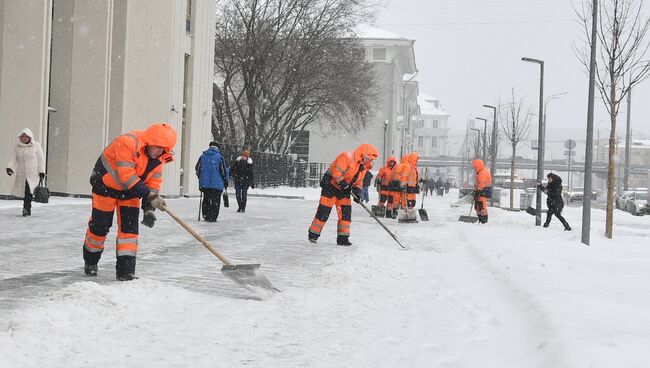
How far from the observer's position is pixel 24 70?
20.3 metres

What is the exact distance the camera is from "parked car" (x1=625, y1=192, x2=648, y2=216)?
135 ft

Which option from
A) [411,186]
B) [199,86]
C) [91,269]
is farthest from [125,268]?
[199,86]

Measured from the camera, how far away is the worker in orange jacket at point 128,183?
7051 mm

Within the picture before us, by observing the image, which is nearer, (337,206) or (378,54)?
(337,206)

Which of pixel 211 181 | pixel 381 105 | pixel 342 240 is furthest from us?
pixel 381 105

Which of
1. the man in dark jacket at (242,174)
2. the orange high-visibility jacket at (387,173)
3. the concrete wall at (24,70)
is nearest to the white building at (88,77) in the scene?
the concrete wall at (24,70)

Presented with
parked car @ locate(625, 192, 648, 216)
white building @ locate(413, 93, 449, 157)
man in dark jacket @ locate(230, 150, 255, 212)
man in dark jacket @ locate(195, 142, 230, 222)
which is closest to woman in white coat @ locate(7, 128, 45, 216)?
man in dark jacket @ locate(195, 142, 230, 222)

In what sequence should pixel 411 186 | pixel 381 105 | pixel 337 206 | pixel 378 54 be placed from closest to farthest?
pixel 337 206 < pixel 411 186 < pixel 381 105 < pixel 378 54

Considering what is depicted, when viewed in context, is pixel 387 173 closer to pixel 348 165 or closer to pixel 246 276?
pixel 348 165

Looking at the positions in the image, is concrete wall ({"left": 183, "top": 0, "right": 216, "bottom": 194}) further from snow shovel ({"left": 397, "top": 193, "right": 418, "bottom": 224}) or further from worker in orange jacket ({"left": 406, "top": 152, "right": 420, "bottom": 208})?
snow shovel ({"left": 397, "top": 193, "right": 418, "bottom": 224})

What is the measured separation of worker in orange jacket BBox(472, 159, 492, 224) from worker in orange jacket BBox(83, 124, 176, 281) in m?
13.1

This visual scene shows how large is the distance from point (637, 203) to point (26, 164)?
119 ft

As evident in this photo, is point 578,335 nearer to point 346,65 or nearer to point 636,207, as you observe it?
point 346,65

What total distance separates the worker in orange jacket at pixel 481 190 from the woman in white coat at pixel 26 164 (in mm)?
10245
